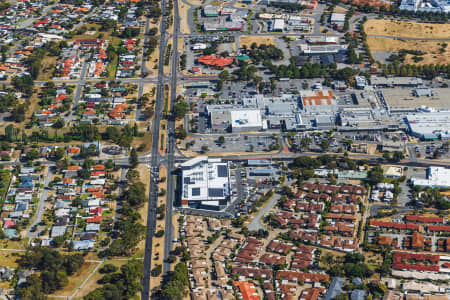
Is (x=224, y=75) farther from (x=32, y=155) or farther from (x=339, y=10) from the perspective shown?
(x=339, y=10)

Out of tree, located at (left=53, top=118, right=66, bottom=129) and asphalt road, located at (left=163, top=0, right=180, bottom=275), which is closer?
asphalt road, located at (left=163, top=0, right=180, bottom=275)

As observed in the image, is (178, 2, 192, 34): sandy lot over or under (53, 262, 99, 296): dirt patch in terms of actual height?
over

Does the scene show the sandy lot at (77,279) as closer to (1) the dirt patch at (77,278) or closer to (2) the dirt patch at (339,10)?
(1) the dirt patch at (77,278)

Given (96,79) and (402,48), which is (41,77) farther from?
(402,48)

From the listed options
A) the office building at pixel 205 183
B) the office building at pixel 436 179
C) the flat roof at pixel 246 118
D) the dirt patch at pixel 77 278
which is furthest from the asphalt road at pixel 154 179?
the office building at pixel 436 179

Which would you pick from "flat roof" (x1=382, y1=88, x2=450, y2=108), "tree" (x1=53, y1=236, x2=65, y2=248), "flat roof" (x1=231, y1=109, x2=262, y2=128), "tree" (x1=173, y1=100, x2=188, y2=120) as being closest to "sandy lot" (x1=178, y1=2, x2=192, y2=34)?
"tree" (x1=173, y1=100, x2=188, y2=120)

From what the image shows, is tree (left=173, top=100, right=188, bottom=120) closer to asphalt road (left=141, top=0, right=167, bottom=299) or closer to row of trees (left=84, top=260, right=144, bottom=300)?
asphalt road (left=141, top=0, right=167, bottom=299)
